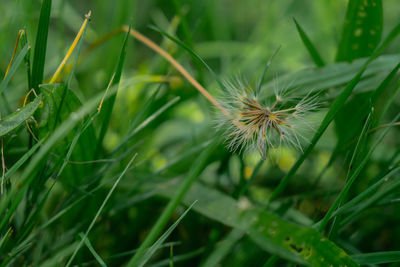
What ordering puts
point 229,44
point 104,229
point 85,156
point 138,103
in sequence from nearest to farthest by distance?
point 85,156 < point 104,229 < point 138,103 < point 229,44

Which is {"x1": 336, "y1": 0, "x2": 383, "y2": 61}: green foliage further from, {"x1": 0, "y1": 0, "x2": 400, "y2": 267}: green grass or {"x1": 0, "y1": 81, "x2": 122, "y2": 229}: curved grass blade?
{"x1": 0, "y1": 81, "x2": 122, "y2": 229}: curved grass blade

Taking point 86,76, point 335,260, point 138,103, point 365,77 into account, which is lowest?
point 335,260

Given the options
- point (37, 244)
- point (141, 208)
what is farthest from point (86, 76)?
point (37, 244)

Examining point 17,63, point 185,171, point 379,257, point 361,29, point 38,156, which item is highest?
point 17,63

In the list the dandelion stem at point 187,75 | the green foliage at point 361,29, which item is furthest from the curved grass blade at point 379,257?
the green foliage at point 361,29

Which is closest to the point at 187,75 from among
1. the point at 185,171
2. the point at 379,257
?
the point at 185,171

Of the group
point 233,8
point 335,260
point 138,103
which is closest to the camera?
point 335,260

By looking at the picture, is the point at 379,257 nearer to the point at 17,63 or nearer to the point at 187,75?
the point at 187,75

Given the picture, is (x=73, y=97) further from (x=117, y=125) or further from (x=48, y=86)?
(x=117, y=125)
